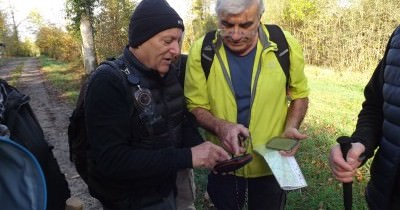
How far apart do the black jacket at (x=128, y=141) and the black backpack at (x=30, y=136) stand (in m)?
0.20

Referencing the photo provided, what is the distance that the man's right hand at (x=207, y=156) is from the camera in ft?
6.56

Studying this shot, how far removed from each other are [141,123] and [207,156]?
397 mm

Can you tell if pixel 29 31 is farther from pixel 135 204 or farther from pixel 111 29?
pixel 135 204

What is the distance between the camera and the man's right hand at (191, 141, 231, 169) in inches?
78.7

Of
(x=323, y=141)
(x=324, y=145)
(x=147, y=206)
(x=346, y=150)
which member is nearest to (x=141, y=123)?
(x=147, y=206)

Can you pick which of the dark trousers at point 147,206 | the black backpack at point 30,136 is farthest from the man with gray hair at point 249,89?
the black backpack at point 30,136

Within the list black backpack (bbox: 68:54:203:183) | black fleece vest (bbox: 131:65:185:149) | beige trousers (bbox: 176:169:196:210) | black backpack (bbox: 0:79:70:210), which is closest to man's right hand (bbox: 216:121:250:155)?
black fleece vest (bbox: 131:65:185:149)

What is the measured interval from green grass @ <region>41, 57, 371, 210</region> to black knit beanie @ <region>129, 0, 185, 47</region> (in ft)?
8.99

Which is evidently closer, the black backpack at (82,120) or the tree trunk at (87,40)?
the black backpack at (82,120)

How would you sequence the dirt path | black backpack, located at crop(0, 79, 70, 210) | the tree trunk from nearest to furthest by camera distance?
black backpack, located at crop(0, 79, 70, 210), the dirt path, the tree trunk

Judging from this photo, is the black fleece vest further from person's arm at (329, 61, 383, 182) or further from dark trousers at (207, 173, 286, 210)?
person's arm at (329, 61, 383, 182)

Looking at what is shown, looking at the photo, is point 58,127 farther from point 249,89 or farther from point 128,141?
point 128,141

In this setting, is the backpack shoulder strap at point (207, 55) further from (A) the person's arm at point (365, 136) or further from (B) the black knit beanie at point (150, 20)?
(A) the person's arm at point (365, 136)

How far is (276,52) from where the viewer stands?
2.51 meters
